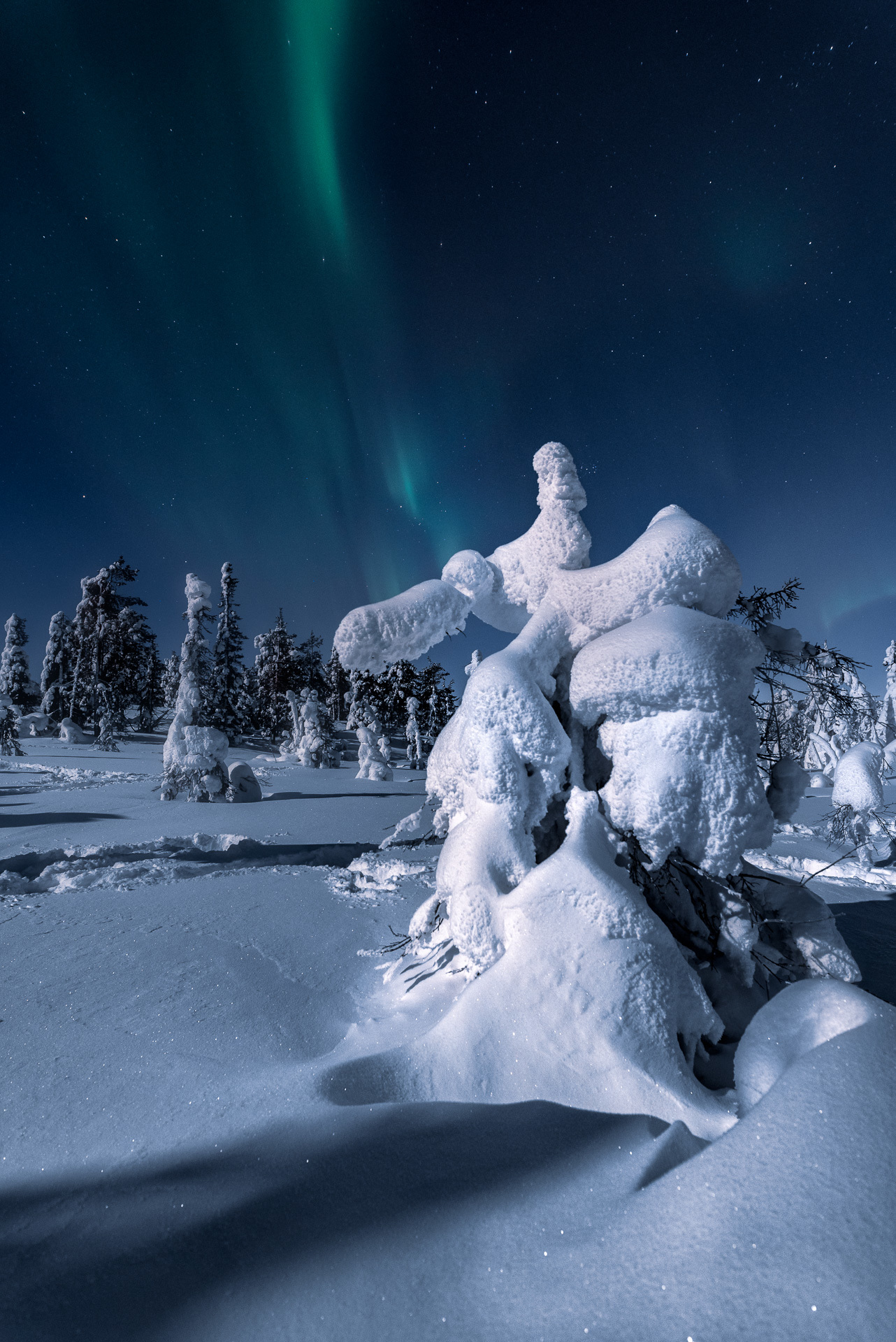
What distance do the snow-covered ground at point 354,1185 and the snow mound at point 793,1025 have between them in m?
0.12

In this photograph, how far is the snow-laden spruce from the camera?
8.71ft

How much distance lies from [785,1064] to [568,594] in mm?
2817

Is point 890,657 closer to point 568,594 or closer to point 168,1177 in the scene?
point 568,594

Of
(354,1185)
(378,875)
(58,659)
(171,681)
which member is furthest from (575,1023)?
(171,681)

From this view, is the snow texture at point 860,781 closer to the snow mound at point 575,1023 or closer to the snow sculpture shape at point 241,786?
the snow mound at point 575,1023

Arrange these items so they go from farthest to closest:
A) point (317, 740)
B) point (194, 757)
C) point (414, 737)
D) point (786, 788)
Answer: point (414, 737) < point (317, 740) < point (194, 757) < point (786, 788)

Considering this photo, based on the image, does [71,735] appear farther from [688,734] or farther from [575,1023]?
[688,734]

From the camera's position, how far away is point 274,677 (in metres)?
38.7

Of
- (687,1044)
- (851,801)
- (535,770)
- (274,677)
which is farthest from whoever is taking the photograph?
(274,677)

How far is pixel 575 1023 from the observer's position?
8.73 ft

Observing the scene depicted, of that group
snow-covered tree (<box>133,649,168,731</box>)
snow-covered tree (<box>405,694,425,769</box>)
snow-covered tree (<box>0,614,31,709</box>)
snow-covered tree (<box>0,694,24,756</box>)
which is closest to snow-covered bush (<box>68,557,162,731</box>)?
snow-covered tree (<box>133,649,168,731</box>)

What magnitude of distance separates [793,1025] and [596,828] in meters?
1.32

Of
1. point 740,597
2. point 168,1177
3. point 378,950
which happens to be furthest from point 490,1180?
point 740,597

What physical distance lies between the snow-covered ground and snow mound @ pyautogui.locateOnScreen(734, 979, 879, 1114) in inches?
4.9
